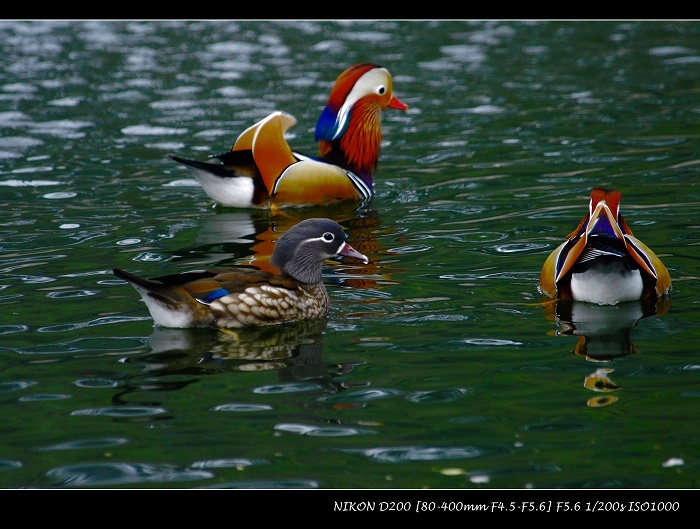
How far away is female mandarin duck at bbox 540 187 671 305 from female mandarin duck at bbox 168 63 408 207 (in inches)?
147

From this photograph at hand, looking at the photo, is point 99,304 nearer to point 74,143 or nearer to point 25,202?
point 25,202

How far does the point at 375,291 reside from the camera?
7723 millimetres

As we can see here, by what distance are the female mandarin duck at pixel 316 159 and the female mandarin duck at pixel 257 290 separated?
252cm

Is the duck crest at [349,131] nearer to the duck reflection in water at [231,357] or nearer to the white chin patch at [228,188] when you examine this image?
the white chin patch at [228,188]

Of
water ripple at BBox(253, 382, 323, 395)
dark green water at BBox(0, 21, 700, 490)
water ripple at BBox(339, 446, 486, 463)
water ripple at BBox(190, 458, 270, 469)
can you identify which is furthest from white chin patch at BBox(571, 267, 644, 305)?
water ripple at BBox(190, 458, 270, 469)

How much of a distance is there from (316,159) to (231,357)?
476 centimetres

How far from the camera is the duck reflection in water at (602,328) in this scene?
6008 millimetres

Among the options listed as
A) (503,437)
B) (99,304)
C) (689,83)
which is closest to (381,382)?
(503,437)

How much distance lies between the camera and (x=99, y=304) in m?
7.52

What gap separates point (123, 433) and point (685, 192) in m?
6.77

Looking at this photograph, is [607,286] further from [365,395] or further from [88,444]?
[88,444]

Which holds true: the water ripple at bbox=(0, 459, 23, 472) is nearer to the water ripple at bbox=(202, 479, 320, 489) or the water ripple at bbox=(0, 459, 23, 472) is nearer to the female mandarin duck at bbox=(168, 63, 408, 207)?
the water ripple at bbox=(202, 479, 320, 489)

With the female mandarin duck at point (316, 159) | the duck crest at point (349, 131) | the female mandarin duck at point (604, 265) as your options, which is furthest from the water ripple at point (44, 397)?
the duck crest at point (349, 131)

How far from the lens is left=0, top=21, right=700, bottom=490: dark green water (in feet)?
17.0
